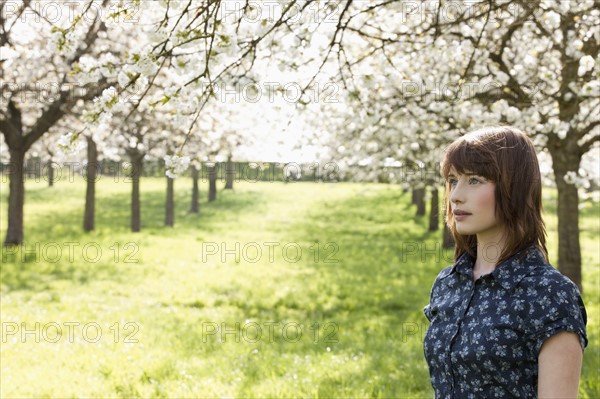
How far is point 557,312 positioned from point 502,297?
0.22m

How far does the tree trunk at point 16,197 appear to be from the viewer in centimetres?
1520

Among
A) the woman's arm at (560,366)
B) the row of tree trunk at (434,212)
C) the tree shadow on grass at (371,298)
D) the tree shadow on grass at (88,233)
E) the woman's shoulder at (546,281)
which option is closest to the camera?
the woman's arm at (560,366)

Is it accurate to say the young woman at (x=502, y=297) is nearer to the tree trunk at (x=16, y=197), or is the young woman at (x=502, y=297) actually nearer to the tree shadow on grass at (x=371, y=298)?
the tree shadow on grass at (x=371, y=298)

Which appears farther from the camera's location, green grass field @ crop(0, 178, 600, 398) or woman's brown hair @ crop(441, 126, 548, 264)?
green grass field @ crop(0, 178, 600, 398)

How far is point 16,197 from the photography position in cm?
1552

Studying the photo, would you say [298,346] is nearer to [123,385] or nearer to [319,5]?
[123,385]

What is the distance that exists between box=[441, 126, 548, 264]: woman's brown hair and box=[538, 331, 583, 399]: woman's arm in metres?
0.37

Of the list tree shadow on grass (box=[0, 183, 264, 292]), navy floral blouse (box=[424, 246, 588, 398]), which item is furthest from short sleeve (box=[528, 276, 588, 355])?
tree shadow on grass (box=[0, 183, 264, 292])

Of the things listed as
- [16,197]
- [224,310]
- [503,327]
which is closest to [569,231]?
[224,310]

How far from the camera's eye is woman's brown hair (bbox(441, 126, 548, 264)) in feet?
6.91

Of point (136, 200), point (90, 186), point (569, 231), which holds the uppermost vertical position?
point (90, 186)

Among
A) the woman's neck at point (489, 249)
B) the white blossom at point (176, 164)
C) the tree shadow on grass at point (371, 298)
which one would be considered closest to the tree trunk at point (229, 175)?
the tree shadow on grass at point (371, 298)

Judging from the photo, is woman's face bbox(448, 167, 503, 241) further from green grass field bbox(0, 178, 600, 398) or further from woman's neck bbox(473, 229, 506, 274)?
green grass field bbox(0, 178, 600, 398)

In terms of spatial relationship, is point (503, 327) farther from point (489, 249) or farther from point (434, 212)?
point (434, 212)
